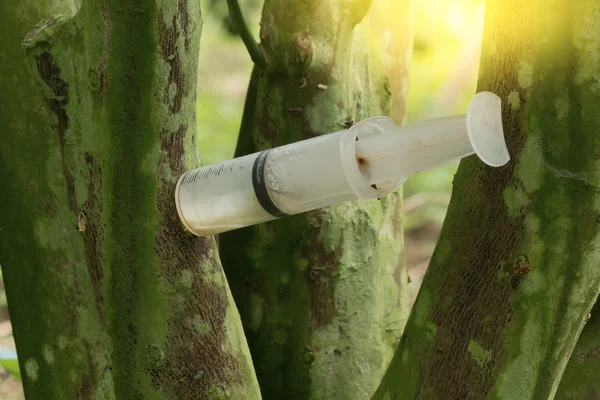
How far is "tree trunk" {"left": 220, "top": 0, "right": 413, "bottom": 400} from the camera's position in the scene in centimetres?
101

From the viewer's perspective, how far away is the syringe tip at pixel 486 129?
1.86 ft

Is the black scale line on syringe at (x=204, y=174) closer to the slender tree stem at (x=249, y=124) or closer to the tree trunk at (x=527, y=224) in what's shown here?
the tree trunk at (x=527, y=224)

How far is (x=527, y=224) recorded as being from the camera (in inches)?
26.6

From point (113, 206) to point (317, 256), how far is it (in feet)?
1.13

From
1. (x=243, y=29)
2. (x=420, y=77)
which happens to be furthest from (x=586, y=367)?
(x=420, y=77)

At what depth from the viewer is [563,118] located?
66 centimetres

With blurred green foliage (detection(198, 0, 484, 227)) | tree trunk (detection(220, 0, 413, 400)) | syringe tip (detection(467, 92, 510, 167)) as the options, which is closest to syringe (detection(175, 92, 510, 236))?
syringe tip (detection(467, 92, 510, 167))

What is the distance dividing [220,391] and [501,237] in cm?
32

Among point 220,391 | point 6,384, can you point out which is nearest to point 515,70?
point 220,391

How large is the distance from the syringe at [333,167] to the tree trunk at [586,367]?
0.31 m

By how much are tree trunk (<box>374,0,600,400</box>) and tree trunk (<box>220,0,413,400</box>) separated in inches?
12.4

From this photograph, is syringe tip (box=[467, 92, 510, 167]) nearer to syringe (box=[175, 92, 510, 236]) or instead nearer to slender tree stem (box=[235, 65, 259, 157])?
syringe (box=[175, 92, 510, 236])

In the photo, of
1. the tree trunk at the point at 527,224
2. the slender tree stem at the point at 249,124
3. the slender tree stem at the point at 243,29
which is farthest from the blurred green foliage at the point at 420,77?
the tree trunk at the point at 527,224

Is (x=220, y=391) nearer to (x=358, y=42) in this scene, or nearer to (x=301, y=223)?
(x=301, y=223)
